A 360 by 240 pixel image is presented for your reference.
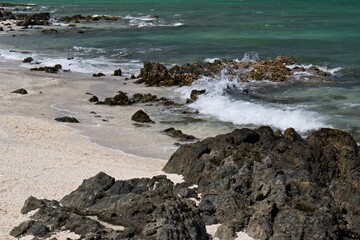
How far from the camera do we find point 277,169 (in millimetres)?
15242

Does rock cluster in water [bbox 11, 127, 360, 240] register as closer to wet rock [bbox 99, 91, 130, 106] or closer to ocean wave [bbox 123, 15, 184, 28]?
wet rock [bbox 99, 91, 130, 106]

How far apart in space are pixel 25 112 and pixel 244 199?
1589cm

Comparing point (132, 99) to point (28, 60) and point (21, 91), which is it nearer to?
point (21, 91)

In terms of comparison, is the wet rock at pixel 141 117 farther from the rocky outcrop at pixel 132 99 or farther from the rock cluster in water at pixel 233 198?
the rock cluster in water at pixel 233 198

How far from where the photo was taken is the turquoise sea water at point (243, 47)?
27922 mm

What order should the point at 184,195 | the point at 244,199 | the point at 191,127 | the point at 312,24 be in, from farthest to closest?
the point at 312,24
the point at 191,127
the point at 184,195
the point at 244,199

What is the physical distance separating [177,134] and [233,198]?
31.4ft

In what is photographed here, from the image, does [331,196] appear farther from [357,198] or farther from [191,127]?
[191,127]

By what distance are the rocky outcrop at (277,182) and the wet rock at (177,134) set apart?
14.9 feet

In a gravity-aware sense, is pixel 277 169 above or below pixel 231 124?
above

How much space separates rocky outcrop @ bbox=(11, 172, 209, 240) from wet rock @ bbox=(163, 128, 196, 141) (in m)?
7.03

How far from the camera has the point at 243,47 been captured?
166 ft

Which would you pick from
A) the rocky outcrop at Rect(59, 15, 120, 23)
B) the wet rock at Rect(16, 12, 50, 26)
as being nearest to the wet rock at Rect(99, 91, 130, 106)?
the wet rock at Rect(16, 12, 50, 26)

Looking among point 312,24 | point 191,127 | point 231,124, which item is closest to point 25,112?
point 191,127
